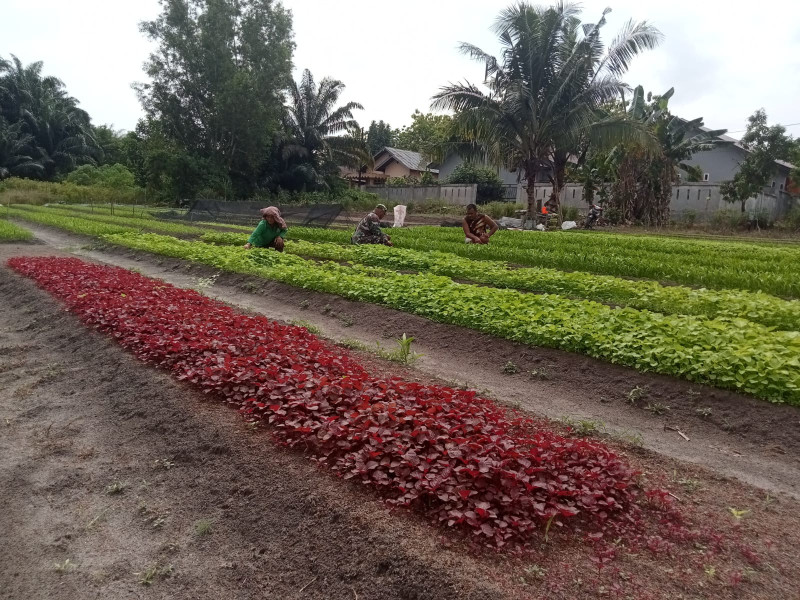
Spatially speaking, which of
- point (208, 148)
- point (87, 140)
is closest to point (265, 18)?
point (208, 148)

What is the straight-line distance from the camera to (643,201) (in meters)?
32.7

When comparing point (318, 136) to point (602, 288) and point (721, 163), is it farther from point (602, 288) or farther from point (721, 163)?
point (602, 288)

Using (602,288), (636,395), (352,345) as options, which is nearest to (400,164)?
(602,288)

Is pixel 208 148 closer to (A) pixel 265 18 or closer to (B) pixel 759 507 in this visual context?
(A) pixel 265 18

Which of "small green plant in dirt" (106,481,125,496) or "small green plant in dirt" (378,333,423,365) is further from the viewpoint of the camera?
"small green plant in dirt" (378,333,423,365)

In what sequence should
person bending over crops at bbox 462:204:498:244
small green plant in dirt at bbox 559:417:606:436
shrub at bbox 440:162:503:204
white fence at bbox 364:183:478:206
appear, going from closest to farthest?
small green plant in dirt at bbox 559:417:606:436
person bending over crops at bbox 462:204:498:244
white fence at bbox 364:183:478:206
shrub at bbox 440:162:503:204

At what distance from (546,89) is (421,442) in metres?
25.5

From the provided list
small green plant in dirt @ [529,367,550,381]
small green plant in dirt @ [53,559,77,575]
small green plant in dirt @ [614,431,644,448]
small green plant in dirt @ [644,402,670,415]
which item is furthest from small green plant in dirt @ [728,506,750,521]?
small green plant in dirt @ [53,559,77,575]

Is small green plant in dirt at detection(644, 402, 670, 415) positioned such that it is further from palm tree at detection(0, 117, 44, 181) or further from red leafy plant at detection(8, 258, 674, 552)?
palm tree at detection(0, 117, 44, 181)

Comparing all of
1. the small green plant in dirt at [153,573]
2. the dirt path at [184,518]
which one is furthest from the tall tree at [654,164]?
the small green plant in dirt at [153,573]

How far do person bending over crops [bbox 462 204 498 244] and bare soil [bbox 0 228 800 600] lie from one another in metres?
10.3

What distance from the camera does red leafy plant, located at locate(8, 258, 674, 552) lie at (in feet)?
10.9

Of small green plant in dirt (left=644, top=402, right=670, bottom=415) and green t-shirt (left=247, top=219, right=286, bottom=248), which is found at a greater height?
green t-shirt (left=247, top=219, right=286, bottom=248)

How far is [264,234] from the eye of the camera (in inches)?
593
